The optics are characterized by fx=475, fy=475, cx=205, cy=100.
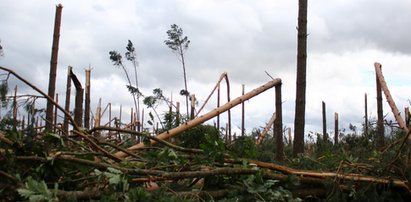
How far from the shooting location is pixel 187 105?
32.7 ft

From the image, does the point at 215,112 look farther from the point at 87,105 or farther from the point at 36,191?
the point at 87,105

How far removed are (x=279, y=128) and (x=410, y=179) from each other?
237 cm

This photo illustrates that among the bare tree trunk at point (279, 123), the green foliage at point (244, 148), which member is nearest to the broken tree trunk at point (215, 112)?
the bare tree trunk at point (279, 123)

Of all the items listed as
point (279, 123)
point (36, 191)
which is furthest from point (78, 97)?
point (36, 191)

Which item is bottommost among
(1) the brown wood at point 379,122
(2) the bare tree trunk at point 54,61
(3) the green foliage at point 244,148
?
(3) the green foliage at point 244,148

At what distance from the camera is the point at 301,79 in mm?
4996

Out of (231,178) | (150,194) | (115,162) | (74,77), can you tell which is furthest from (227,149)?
(74,77)

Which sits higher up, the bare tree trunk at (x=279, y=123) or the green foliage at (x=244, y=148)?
the bare tree trunk at (x=279, y=123)

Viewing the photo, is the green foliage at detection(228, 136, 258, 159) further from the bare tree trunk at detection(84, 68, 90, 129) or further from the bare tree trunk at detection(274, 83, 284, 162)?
the bare tree trunk at detection(84, 68, 90, 129)

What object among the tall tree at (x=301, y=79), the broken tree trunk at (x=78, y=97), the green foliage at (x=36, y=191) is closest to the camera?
the green foliage at (x=36, y=191)

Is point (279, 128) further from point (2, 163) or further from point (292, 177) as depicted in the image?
point (2, 163)

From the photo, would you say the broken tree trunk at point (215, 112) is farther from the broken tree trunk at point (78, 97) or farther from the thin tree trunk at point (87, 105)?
the thin tree trunk at point (87, 105)

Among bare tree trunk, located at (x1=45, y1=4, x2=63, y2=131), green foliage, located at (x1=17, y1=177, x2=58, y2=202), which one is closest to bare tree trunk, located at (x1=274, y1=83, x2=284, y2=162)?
green foliage, located at (x1=17, y1=177, x2=58, y2=202)

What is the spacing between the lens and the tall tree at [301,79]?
16.0 feet
